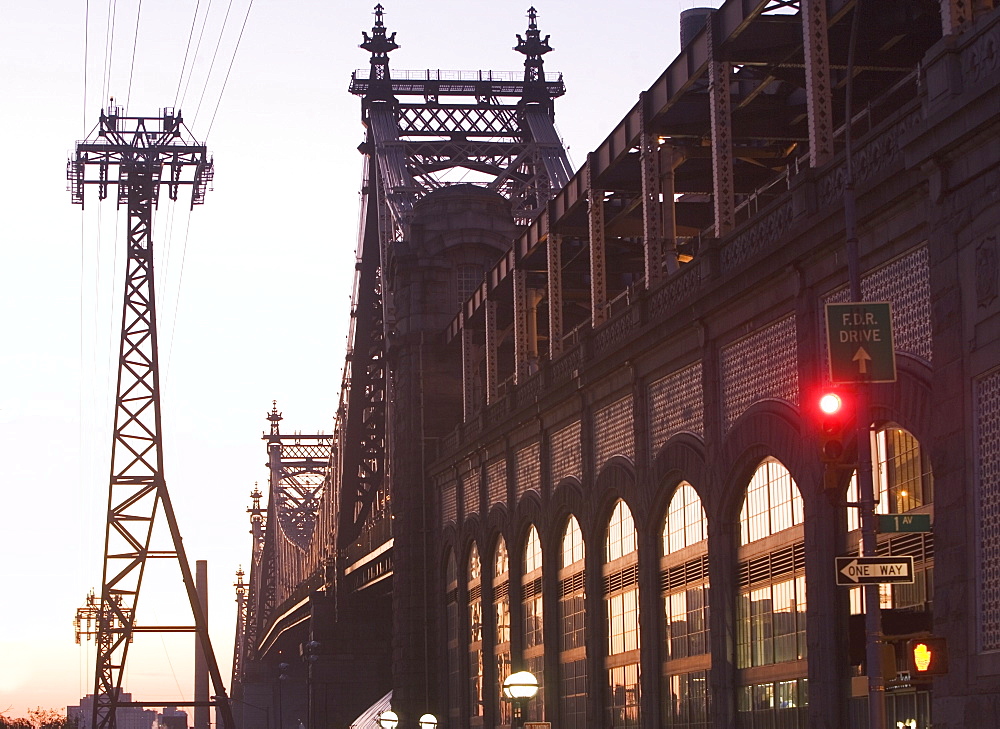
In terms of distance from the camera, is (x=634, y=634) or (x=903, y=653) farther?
(x=634, y=634)

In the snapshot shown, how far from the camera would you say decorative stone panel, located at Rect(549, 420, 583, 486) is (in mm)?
50562

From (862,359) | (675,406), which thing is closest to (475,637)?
(675,406)

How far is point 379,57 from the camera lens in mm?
96438

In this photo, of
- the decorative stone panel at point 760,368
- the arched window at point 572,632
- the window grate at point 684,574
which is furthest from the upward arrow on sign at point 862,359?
the arched window at point 572,632

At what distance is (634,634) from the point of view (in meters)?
45.3

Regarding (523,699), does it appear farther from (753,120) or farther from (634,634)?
(753,120)

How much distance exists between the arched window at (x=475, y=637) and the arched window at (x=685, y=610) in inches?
795

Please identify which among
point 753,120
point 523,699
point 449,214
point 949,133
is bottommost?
point 523,699

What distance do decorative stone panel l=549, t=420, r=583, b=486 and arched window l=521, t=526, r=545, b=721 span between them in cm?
305

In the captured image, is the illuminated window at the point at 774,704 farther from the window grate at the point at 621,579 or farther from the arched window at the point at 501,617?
the arched window at the point at 501,617

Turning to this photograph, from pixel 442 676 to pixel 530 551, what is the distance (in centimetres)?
1409

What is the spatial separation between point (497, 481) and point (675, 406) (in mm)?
19923

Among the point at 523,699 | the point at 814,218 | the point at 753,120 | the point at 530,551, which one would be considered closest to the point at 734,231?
the point at 814,218

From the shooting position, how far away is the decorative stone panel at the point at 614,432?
150ft
